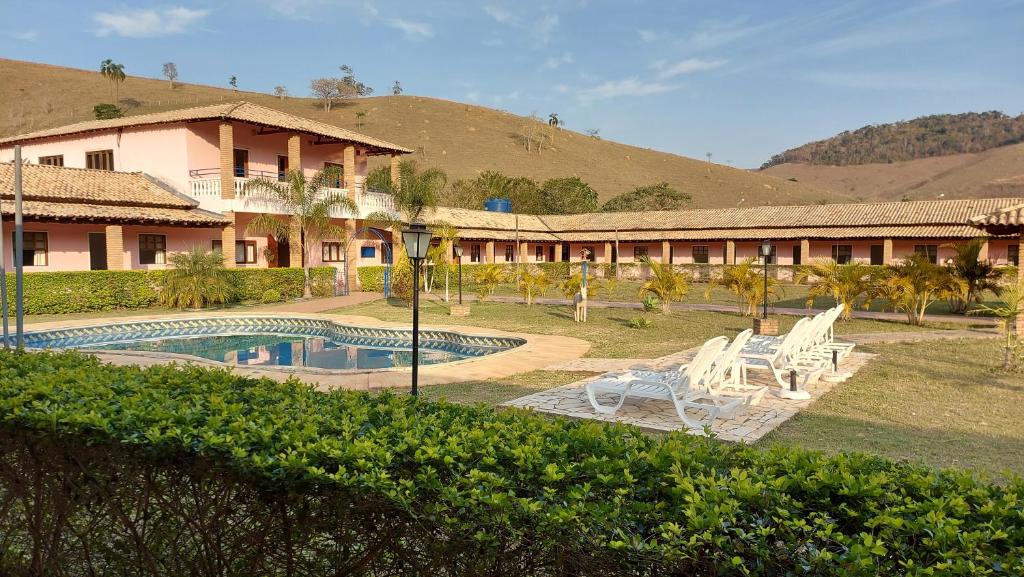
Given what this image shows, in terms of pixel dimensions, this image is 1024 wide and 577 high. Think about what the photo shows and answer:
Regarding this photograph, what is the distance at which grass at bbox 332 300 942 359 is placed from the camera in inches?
477

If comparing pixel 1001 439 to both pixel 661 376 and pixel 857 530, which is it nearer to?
pixel 661 376

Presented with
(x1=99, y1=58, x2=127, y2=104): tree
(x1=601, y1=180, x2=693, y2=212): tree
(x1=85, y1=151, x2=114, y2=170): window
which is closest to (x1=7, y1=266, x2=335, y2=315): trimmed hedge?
(x1=85, y1=151, x2=114, y2=170): window

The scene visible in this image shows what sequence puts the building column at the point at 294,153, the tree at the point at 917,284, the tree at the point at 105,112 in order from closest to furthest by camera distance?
1. the tree at the point at 917,284
2. the building column at the point at 294,153
3. the tree at the point at 105,112

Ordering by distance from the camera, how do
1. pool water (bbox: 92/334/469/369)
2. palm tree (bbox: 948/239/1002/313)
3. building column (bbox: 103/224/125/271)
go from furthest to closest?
building column (bbox: 103/224/125/271), palm tree (bbox: 948/239/1002/313), pool water (bbox: 92/334/469/369)

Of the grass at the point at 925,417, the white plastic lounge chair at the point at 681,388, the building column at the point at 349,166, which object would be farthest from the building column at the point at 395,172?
the white plastic lounge chair at the point at 681,388

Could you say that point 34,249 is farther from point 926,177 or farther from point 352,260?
point 926,177

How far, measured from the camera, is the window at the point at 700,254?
3744 centimetres

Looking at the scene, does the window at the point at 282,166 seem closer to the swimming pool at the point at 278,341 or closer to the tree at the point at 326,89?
the swimming pool at the point at 278,341

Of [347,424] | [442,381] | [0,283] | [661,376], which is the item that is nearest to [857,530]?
[347,424]

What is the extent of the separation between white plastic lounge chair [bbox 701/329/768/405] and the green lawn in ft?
1.47

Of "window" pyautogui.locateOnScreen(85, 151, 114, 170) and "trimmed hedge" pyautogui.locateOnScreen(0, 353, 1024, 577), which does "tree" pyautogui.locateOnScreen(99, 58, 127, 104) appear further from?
"trimmed hedge" pyautogui.locateOnScreen(0, 353, 1024, 577)

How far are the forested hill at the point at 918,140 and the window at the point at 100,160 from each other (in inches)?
4335

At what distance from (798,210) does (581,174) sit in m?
41.1

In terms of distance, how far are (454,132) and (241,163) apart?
182ft
